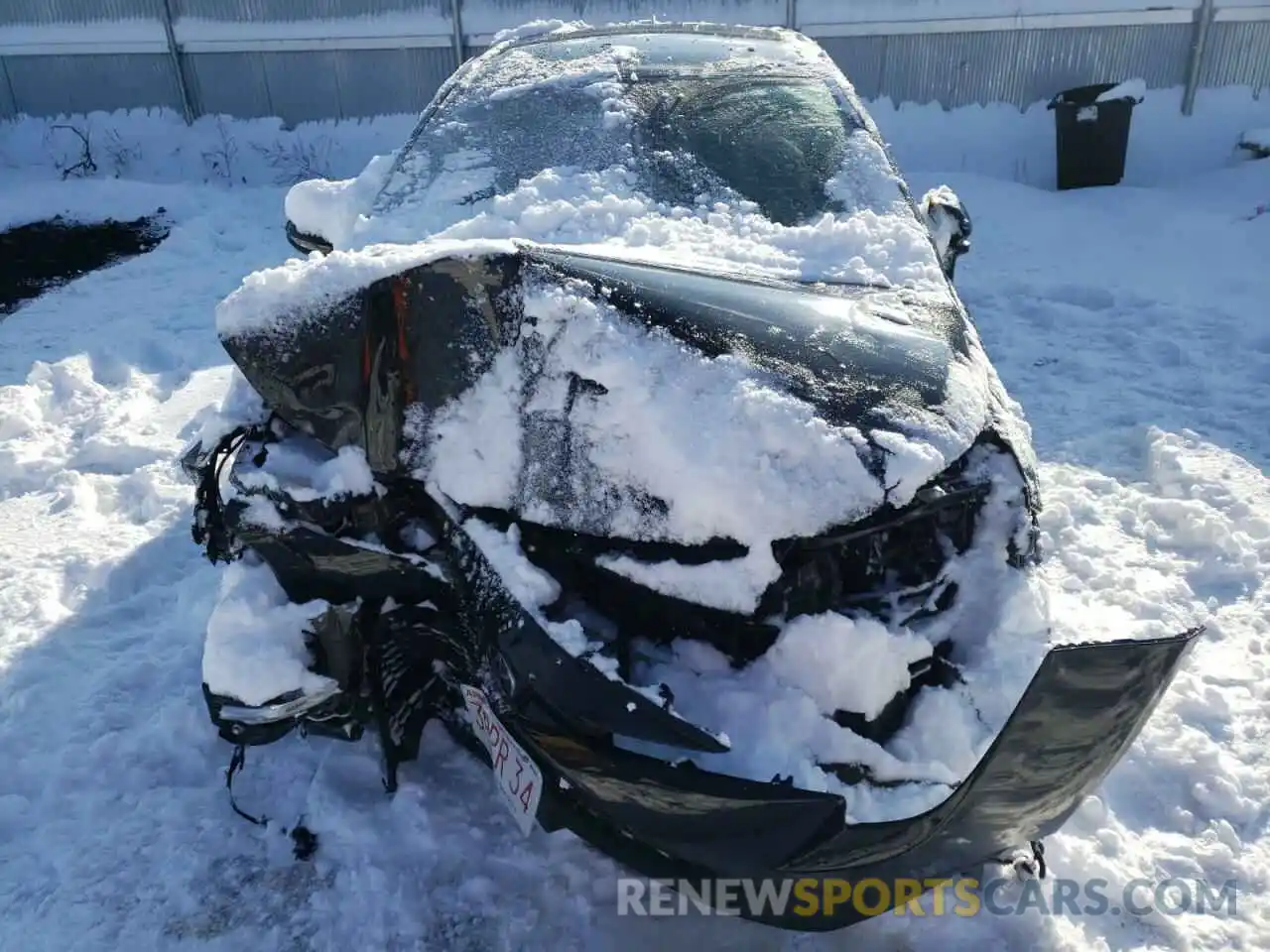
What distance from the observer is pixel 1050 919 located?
7.38 ft

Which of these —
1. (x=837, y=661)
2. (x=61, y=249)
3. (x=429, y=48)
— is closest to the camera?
(x=837, y=661)

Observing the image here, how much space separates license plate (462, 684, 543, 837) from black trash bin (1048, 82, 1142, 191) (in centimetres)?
776

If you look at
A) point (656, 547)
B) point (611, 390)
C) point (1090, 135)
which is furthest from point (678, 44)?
point (1090, 135)

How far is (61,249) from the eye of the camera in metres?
7.51

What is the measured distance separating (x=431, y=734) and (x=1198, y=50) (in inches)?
349

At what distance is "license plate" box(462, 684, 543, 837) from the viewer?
1.99 metres

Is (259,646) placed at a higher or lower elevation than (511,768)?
higher

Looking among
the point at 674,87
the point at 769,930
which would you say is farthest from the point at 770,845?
the point at 674,87

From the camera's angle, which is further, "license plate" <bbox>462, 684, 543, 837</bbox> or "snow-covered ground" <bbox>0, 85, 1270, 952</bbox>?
"snow-covered ground" <bbox>0, 85, 1270, 952</bbox>

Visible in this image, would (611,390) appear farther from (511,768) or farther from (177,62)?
(177,62)

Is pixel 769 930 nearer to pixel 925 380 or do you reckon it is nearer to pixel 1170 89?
pixel 925 380

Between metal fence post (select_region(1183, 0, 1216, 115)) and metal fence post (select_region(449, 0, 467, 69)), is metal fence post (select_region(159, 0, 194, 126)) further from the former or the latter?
metal fence post (select_region(1183, 0, 1216, 115))

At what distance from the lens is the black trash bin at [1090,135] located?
783 cm

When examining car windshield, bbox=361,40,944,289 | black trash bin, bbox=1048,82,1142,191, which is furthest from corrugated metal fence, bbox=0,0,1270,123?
car windshield, bbox=361,40,944,289
